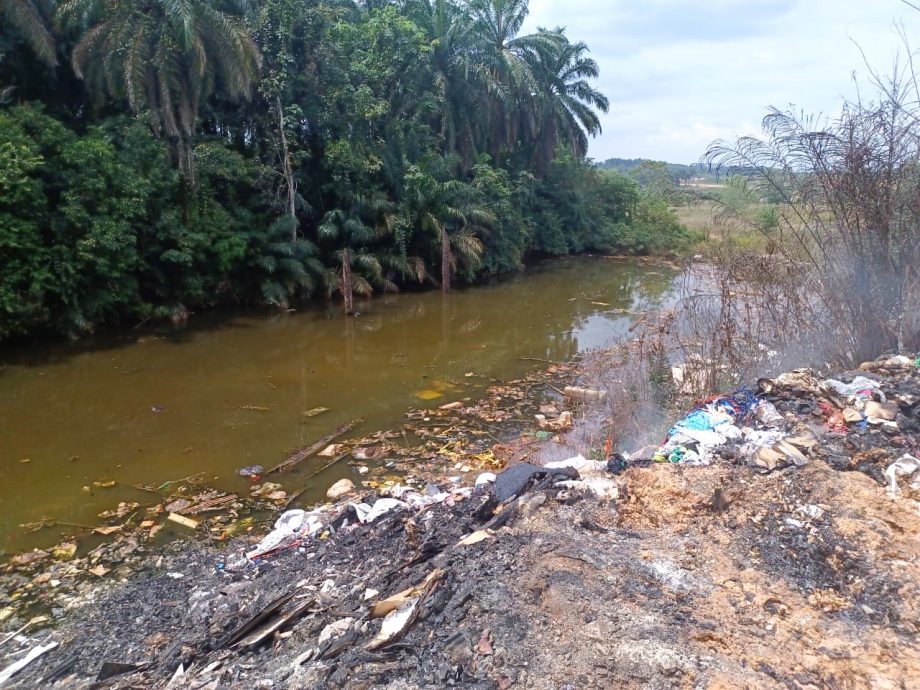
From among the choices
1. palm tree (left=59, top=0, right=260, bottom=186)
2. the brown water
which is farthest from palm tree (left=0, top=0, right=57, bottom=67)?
the brown water

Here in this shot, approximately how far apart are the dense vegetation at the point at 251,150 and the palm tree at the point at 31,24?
0.14ft

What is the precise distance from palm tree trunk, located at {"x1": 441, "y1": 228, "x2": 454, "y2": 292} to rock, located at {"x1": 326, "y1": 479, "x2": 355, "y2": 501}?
503 inches

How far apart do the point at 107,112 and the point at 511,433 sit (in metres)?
12.1

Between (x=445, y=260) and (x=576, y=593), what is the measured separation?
1596 centimetres

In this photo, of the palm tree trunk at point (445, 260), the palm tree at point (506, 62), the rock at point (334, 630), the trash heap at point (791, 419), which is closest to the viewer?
the rock at point (334, 630)

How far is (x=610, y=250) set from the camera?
2861 cm

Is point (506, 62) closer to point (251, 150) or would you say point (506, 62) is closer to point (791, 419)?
point (251, 150)

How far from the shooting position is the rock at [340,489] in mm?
6377

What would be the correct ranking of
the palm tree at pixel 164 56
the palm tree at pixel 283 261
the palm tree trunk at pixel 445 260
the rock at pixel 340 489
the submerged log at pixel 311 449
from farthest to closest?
1. the palm tree trunk at pixel 445 260
2. the palm tree at pixel 283 261
3. the palm tree at pixel 164 56
4. the submerged log at pixel 311 449
5. the rock at pixel 340 489

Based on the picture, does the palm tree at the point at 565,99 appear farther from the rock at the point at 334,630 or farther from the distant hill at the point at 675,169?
the rock at the point at 334,630

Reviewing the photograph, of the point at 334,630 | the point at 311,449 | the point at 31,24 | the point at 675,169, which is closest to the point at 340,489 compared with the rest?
the point at 311,449

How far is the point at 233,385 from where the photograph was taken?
10.3m

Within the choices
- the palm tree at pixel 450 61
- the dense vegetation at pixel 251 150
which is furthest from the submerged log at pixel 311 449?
the palm tree at pixel 450 61

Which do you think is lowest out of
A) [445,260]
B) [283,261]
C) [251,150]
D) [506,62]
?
[445,260]
